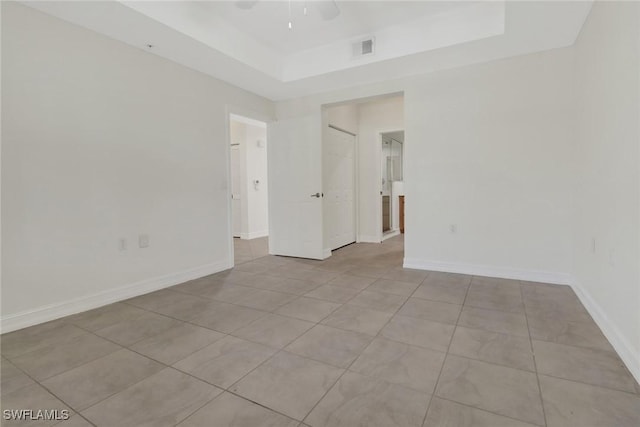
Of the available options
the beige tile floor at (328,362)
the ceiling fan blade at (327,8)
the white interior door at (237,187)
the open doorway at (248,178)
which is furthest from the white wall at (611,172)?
the white interior door at (237,187)

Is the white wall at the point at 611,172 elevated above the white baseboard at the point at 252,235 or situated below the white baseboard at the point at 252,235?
above

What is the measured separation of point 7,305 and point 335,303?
2446 mm

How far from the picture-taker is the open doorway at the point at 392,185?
6668mm

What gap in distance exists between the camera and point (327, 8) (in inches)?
94.7

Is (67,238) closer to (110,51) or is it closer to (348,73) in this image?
(110,51)

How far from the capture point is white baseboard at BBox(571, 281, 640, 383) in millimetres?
1594

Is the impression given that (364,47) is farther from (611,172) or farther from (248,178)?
(248,178)

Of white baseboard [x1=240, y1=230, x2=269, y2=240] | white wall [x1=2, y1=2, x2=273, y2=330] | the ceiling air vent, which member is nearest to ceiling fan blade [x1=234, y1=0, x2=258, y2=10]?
white wall [x1=2, y1=2, x2=273, y2=330]

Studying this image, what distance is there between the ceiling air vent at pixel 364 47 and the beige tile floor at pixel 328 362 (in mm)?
2594

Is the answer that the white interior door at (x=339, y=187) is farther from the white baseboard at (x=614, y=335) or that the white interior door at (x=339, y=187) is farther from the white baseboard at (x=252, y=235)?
the white baseboard at (x=614, y=335)

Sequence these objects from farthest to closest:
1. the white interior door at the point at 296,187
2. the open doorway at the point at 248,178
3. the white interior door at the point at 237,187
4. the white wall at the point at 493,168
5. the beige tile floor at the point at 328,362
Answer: the white interior door at the point at 237,187
the open doorway at the point at 248,178
the white interior door at the point at 296,187
the white wall at the point at 493,168
the beige tile floor at the point at 328,362

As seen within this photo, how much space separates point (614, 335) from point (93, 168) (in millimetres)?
4018

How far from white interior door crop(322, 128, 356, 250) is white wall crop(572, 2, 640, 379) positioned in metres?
2.93

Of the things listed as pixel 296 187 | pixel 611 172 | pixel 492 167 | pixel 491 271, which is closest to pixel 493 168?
pixel 492 167
